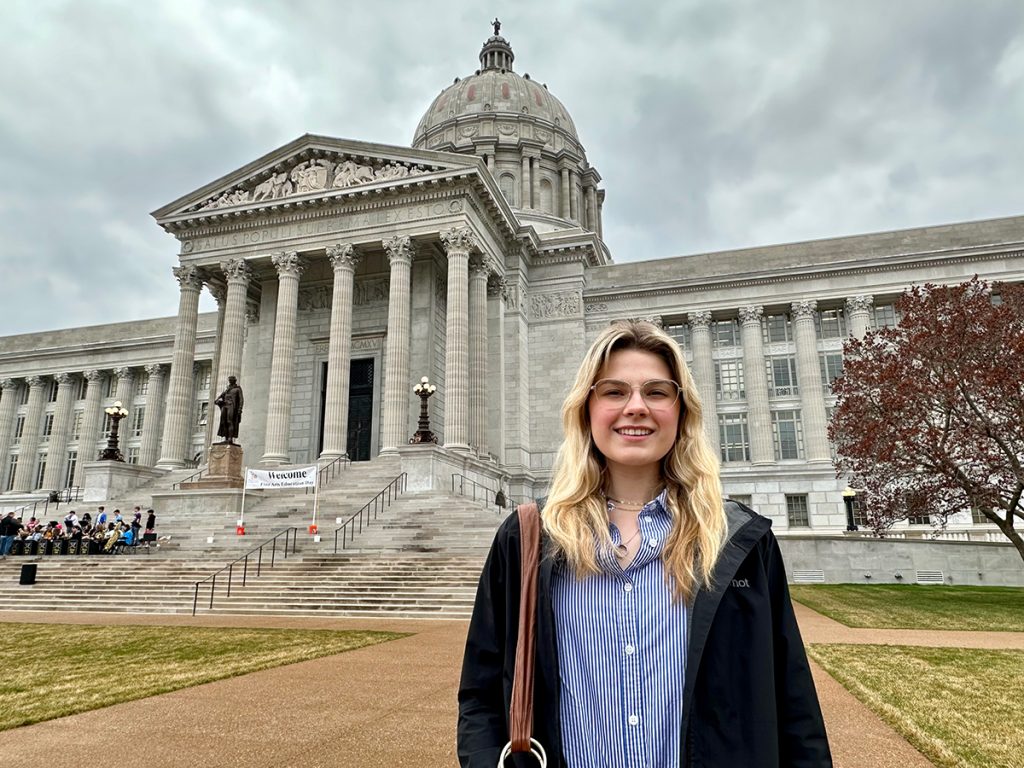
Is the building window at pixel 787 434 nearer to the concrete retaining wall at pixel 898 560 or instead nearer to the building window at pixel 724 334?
the building window at pixel 724 334

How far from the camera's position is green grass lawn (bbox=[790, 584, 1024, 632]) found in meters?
15.7

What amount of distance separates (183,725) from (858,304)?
44670 millimetres

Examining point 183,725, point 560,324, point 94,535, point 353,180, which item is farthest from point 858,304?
point 183,725

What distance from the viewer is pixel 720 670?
2.43 m

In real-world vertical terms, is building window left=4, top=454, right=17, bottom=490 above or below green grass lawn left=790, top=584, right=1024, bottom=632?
above

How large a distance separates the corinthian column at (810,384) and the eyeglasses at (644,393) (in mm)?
42405

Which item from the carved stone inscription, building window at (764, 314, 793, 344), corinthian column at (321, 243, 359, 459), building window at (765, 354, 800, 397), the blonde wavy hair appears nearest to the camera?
the blonde wavy hair

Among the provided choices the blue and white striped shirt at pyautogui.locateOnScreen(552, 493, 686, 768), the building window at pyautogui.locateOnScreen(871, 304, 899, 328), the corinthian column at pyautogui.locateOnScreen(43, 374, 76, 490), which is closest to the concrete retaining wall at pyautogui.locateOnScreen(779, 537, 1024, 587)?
the building window at pyautogui.locateOnScreen(871, 304, 899, 328)

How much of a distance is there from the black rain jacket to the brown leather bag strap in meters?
0.03

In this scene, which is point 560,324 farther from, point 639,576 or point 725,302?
point 639,576

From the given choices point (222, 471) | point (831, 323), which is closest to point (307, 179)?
point (222, 471)

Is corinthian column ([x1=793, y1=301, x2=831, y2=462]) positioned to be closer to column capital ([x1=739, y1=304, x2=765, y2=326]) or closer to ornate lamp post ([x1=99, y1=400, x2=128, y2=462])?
column capital ([x1=739, y1=304, x2=765, y2=326])

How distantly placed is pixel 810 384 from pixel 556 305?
16.2 metres

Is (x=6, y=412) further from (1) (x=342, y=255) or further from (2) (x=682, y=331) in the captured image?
(2) (x=682, y=331)
